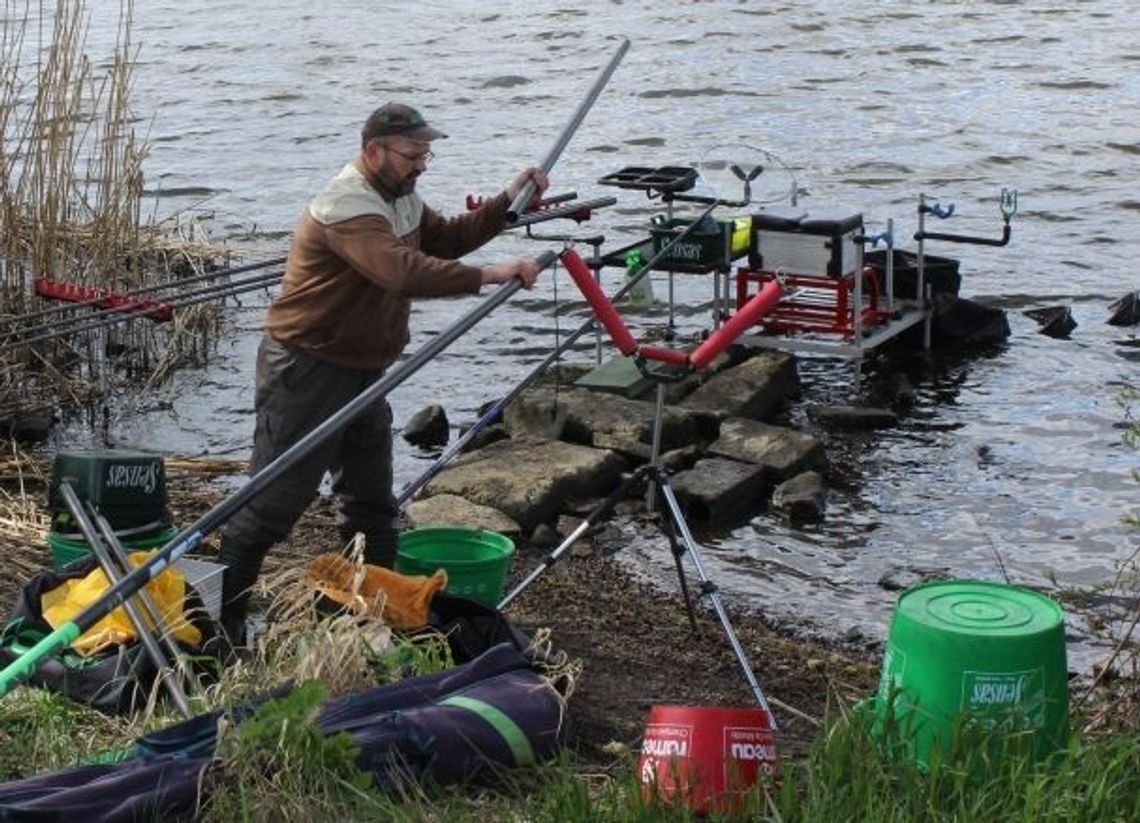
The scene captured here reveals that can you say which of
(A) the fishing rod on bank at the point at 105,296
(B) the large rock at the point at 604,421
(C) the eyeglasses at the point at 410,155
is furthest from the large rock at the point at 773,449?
(C) the eyeglasses at the point at 410,155

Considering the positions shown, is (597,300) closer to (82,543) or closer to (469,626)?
(469,626)

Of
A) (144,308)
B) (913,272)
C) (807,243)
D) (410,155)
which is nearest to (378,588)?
(410,155)

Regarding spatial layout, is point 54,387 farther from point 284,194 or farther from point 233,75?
point 233,75

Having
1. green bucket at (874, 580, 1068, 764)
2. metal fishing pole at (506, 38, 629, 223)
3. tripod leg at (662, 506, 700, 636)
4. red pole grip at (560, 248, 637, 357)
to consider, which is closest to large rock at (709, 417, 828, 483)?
tripod leg at (662, 506, 700, 636)

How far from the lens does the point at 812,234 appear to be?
10.5m

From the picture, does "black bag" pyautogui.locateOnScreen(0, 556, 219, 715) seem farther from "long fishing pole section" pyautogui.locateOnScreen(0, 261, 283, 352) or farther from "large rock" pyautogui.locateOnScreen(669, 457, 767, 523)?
"large rock" pyautogui.locateOnScreen(669, 457, 767, 523)

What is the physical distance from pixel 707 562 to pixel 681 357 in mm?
2623

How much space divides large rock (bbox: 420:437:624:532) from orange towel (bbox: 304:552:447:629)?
2724mm

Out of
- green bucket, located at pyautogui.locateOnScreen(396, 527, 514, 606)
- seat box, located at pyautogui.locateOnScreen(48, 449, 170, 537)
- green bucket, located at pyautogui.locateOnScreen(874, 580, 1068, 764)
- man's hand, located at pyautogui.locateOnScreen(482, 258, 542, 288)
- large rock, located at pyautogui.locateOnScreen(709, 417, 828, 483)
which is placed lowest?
large rock, located at pyautogui.locateOnScreen(709, 417, 828, 483)

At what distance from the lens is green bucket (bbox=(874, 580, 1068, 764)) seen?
472 centimetres

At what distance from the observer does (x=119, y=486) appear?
661 cm

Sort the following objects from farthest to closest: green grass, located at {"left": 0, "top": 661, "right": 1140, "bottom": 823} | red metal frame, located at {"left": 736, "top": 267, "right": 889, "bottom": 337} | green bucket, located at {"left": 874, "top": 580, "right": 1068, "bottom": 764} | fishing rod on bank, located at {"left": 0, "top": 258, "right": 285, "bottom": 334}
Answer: red metal frame, located at {"left": 736, "top": 267, "right": 889, "bottom": 337} < fishing rod on bank, located at {"left": 0, "top": 258, "right": 285, "bottom": 334} < green bucket, located at {"left": 874, "top": 580, "right": 1068, "bottom": 764} < green grass, located at {"left": 0, "top": 661, "right": 1140, "bottom": 823}

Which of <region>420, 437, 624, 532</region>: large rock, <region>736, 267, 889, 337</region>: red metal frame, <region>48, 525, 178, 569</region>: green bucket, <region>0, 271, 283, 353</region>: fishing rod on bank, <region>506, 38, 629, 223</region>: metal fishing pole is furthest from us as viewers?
<region>736, 267, 889, 337</region>: red metal frame

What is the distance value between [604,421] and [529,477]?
0.92 meters
